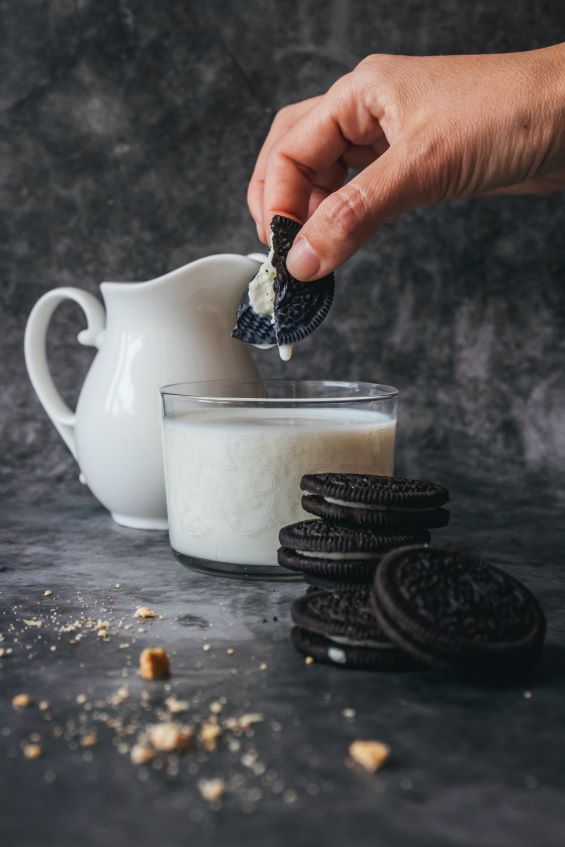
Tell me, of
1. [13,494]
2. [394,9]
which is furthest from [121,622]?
[394,9]

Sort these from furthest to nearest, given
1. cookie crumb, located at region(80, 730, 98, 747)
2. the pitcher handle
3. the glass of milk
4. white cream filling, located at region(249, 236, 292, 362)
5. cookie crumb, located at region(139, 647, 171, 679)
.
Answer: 1. the pitcher handle
2. white cream filling, located at region(249, 236, 292, 362)
3. the glass of milk
4. cookie crumb, located at region(139, 647, 171, 679)
5. cookie crumb, located at region(80, 730, 98, 747)

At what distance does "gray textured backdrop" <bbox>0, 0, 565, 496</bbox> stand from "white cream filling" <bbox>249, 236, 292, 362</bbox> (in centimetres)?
69

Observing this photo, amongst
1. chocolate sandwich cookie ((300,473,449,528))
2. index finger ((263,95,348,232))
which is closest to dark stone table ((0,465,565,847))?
chocolate sandwich cookie ((300,473,449,528))

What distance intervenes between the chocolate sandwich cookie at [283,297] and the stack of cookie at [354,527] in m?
0.26

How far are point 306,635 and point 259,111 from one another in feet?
4.08

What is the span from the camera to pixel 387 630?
82 cm

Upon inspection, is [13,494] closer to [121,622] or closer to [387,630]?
[121,622]

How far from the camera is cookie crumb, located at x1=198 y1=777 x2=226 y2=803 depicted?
2.13 feet

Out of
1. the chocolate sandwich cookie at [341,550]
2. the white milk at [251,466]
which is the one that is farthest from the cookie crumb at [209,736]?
the white milk at [251,466]

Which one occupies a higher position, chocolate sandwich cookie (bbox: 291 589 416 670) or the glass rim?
the glass rim

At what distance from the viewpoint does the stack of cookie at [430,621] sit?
81 cm

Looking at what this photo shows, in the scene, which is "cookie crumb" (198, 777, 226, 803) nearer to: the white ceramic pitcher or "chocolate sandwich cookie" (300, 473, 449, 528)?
"chocolate sandwich cookie" (300, 473, 449, 528)

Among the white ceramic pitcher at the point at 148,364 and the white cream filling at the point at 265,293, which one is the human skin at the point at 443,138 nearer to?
the white cream filling at the point at 265,293

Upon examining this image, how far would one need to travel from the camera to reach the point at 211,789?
65 centimetres
